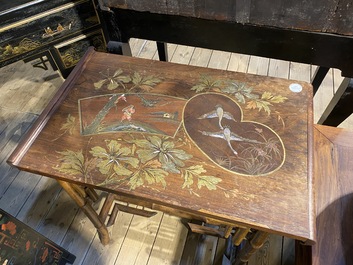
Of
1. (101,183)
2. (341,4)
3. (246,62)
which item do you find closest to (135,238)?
(101,183)

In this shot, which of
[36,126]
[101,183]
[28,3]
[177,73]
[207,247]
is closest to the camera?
[101,183]

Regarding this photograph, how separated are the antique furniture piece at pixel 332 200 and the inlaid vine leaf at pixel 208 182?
0.41m

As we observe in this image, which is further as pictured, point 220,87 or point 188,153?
point 220,87

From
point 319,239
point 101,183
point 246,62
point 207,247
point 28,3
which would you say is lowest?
point 207,247

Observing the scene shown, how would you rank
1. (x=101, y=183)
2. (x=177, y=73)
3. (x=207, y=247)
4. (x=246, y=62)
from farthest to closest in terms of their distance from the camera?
(x=246, y=62) → (x=207, y=247) → (x=177, y=73) → (x=101, y=183)

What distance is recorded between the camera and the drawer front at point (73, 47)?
4.91 feet

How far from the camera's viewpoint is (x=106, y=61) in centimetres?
114

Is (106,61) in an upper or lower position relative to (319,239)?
upper

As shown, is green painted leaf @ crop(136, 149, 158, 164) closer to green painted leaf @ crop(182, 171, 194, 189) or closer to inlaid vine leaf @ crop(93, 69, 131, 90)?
green painted leaf @ crop(182, 171, 194, 189)

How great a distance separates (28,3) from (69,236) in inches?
44.3

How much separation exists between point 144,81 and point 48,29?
0.63 m

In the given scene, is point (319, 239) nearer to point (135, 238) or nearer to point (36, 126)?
point (135, 238)

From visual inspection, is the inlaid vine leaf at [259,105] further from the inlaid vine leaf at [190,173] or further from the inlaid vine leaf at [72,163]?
→ the inlaid vine leaf at [72,163]

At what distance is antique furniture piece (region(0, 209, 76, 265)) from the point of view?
3.19 feet
